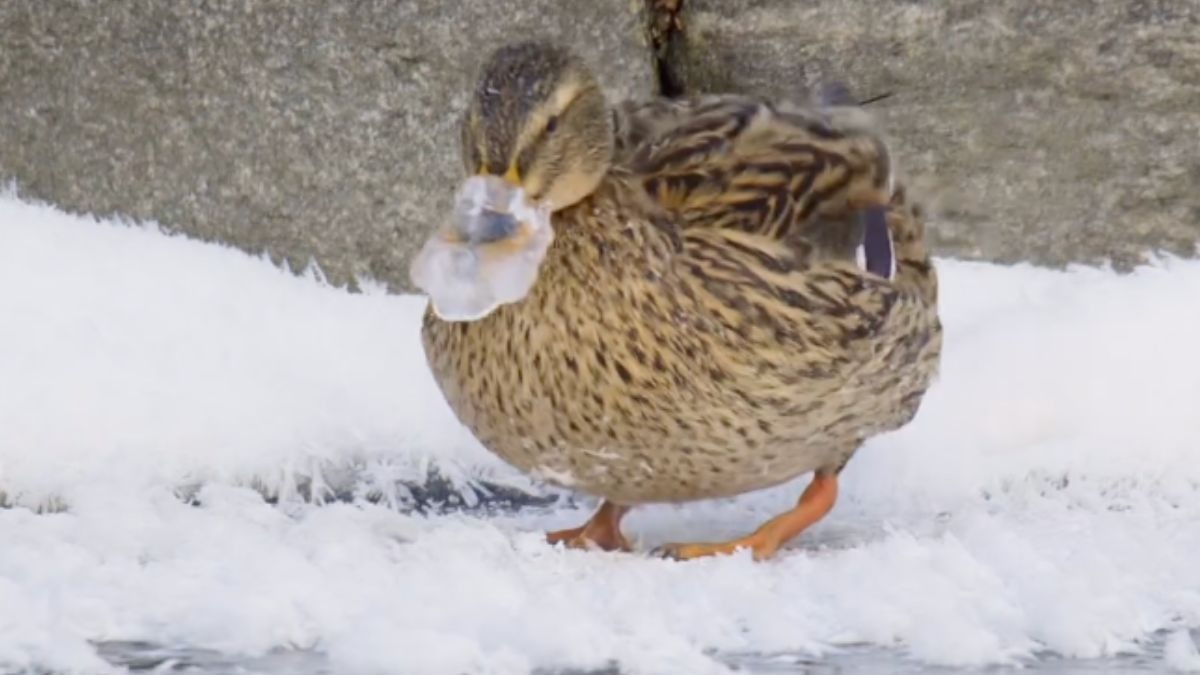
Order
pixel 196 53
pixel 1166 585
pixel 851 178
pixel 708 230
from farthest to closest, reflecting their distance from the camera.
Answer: pixel 196 53 < pixel 851 178 < pixel 708 230 < pixel 1166 585

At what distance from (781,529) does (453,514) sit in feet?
2.06

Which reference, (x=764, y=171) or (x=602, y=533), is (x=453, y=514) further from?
(x=764, y=171)

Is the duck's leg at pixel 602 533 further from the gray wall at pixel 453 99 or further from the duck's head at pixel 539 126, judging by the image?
the gray wall at pixel 453 99

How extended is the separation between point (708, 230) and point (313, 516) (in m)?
0.79

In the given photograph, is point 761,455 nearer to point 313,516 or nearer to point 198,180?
point 313,516

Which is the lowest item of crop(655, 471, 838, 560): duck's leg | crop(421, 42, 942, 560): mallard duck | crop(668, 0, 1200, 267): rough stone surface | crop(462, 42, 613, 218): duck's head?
crop(655, 471, 838, 560): duck's leg

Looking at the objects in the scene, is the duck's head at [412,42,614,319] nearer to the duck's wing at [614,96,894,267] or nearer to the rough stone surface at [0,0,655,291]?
the duck's wing at [614,96,894,267]

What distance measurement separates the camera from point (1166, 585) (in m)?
3.39

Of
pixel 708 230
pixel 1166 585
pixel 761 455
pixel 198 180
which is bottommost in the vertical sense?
pixel 1166 585

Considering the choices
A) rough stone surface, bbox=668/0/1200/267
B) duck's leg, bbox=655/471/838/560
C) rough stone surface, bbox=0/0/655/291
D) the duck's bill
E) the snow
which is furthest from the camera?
rough stone surface, bbox=668/0/1200/267

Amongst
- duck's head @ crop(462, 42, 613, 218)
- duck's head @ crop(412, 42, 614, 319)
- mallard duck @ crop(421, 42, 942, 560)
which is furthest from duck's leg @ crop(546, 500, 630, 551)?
duck's head @ crop(462, 42, 613, 218)

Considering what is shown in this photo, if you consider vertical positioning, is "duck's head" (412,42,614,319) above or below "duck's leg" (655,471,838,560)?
above

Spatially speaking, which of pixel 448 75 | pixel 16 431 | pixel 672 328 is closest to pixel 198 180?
pixel 448 75

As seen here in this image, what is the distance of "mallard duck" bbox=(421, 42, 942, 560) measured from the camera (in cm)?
356
